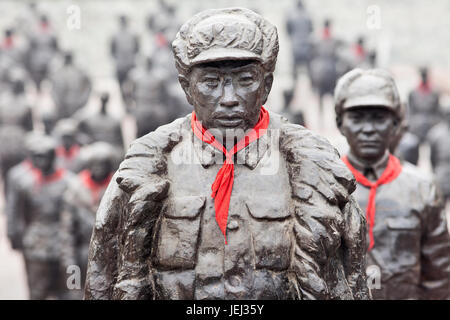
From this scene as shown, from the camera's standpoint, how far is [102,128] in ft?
42.3

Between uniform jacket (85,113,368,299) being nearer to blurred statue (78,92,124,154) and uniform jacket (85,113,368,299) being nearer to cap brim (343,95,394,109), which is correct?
cap brim (343,95,394,109)

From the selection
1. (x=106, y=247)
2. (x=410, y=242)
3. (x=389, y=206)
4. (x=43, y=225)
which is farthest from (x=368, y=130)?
(x=43, y=225)

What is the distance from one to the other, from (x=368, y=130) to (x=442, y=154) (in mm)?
6765

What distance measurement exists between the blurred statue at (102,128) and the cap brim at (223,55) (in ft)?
29.4

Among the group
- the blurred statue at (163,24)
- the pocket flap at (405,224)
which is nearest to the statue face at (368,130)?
the pocket flap at (405,224)

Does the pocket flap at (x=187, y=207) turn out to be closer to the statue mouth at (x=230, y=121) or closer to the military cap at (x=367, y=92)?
the statue mouth at (x=230, y=121)

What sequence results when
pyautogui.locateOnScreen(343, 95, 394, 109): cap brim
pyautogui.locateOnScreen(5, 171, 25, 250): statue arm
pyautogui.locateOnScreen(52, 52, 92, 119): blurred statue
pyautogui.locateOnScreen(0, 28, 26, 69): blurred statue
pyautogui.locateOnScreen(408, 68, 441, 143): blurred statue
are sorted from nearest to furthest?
pyautogui.locateOnScreen(343, 95, 394, 109): cap brim, pyautogui.locateOnScreen(5, 171, 25, 250): statue arm, pyautogui.locateOnScreen(408, 68, 441, 143): blurred statue, pyautogui.locateOnScreen(52, 52, 92, 119): blurred statue, pyautogui.locateOnScreen(0, 28, 26, 69): blurred statue

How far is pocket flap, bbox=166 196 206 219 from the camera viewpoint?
13.0ft

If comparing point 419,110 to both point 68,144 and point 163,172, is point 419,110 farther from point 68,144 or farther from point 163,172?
point 163,172

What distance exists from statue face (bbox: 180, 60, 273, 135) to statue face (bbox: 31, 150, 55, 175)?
17.8ft

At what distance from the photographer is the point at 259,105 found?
399cm

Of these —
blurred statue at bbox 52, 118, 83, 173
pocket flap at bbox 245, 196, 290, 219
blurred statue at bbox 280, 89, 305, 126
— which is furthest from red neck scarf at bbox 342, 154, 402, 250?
blurred statue at bbox 280, 89, 305, 126

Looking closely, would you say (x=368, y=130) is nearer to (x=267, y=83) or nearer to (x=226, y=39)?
(x=267, y=83)

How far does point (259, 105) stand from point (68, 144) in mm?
7905
